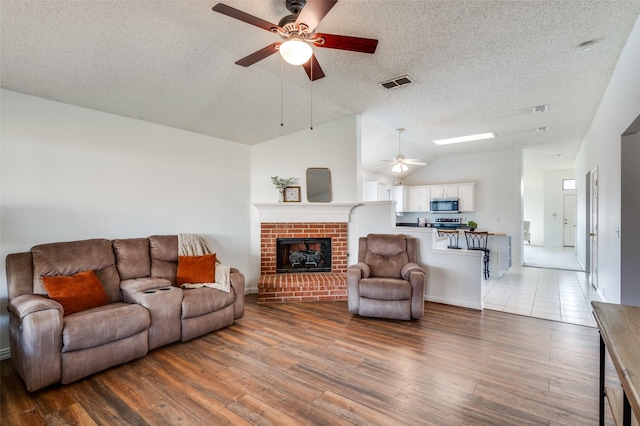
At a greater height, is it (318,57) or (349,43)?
(318,57)

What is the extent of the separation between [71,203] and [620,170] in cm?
560

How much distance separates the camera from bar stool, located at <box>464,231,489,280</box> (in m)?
6.06

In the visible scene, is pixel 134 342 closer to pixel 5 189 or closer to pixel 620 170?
pixel 5 189

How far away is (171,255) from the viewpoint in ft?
11.9

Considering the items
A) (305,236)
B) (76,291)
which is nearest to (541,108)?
(305,236)

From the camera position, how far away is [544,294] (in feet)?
15.5

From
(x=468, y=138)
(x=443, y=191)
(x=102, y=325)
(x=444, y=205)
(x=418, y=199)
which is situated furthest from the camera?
(x=418, y=199)

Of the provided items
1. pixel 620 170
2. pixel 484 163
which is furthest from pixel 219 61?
pixel 484 163

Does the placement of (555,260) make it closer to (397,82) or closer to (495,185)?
(495,185)

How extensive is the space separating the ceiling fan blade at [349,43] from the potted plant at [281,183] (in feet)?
9.34

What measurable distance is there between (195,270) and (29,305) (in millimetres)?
1439

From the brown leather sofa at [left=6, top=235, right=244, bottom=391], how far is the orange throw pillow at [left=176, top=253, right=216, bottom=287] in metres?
0.14

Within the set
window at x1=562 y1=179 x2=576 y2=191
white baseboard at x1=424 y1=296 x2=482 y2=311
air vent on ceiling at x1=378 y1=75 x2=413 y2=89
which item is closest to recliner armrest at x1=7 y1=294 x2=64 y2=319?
air vent on ceiling at x1=378 y1=75 x2=413 y2=89

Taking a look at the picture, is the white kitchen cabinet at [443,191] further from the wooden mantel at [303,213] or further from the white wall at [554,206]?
the white wall at [554,206]
